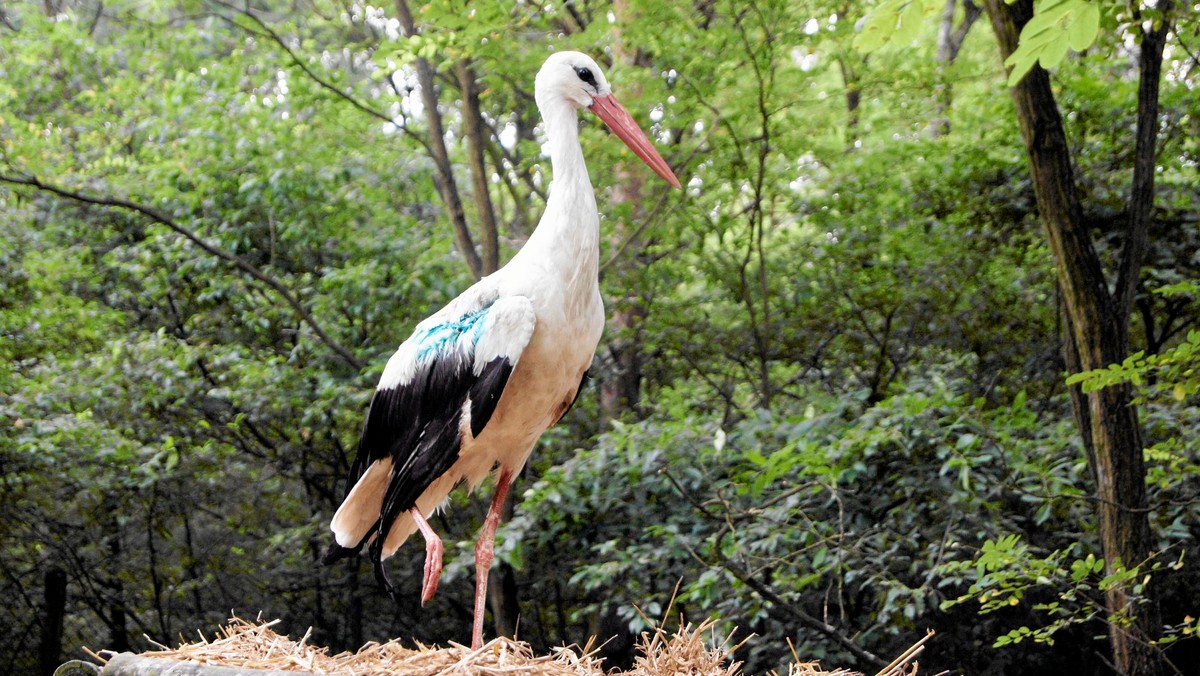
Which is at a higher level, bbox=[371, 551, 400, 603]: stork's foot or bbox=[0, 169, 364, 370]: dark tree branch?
bbox=[0, 169, 364, 370]: dark tree branch

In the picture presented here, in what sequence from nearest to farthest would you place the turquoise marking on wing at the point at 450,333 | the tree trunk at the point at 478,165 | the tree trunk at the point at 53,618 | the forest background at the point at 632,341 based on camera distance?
the turquoise marking on wing at the point at 450,333
the forest background at the point at 632,341
the tree trunk at the point at 478,165
the tree trunk at the point at 53,618

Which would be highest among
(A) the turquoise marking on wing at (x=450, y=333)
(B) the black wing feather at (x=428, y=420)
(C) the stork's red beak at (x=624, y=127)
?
(C) the stork's red beak at (x=624, y=127)

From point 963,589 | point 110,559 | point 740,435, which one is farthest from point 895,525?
point 110,559

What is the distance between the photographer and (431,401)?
12.7 ft

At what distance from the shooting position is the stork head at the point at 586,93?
13.6 feet

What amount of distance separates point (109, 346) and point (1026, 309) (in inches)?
233

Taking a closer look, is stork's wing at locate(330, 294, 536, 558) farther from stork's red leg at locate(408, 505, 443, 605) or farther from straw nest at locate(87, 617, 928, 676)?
straw nest at locate(87, 617, 928, 676)

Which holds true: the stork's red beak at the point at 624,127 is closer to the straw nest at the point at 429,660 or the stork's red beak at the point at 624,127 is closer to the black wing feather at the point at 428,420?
the black wing feather at the point at 428,420

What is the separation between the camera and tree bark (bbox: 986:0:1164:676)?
459 cm

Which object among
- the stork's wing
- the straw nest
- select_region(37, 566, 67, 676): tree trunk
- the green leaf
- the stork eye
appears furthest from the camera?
select_region(37, 566, 67, 676): tree trunk

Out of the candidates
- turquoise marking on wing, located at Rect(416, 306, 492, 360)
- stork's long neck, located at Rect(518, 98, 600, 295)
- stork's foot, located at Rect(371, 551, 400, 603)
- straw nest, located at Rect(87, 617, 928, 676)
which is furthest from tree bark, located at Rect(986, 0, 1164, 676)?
stork's foot, located at Rect(371, 551, 400, 603)

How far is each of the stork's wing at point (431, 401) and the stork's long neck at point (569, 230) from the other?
0.61 ft

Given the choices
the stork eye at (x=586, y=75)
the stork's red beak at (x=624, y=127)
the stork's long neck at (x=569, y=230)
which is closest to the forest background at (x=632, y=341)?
the stork's red beak at (x=624, y=127)

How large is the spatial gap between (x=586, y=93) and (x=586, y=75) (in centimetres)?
7
